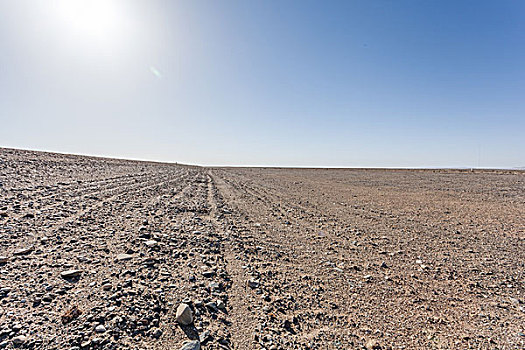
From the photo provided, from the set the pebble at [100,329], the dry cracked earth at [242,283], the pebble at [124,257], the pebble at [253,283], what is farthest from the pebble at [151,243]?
the pebble at [100,329]

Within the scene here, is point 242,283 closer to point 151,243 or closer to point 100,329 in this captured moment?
point 100,329

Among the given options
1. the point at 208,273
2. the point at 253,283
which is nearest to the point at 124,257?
the point at 208,273

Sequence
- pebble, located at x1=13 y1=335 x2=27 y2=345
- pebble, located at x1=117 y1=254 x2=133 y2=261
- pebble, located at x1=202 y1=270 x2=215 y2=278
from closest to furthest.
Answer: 1. pebble, located at x1=13 y1=335 x2=27 y2=345
2. pebble, located at x1=202 y1=270 x2=215 y2=278
3. pebble, located at x1=117 y1=254 x2=133 y2=261

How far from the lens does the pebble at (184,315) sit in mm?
2531

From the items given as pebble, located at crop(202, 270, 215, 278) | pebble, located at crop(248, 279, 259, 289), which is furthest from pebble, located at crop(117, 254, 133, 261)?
pebble, located at crop(248, 279, 259, 289)

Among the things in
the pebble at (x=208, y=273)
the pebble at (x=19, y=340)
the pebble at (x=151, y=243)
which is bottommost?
the pebble at (x=208, y=273)

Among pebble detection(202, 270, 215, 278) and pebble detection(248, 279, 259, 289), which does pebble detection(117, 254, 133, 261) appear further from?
pebble detection(248, 279, 259, 289)

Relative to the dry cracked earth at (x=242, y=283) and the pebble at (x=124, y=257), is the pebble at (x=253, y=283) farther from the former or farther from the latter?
the pebble at (x=124, y=257)

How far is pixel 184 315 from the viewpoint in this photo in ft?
8.45

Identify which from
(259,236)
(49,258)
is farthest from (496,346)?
(49,258)

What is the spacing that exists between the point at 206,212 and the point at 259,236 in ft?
8.80

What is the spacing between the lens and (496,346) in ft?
8.57

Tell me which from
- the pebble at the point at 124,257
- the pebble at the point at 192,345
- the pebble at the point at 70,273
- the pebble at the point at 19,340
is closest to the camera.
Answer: the pebble at the point at 19,340

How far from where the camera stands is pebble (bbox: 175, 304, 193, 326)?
99.7 inches
